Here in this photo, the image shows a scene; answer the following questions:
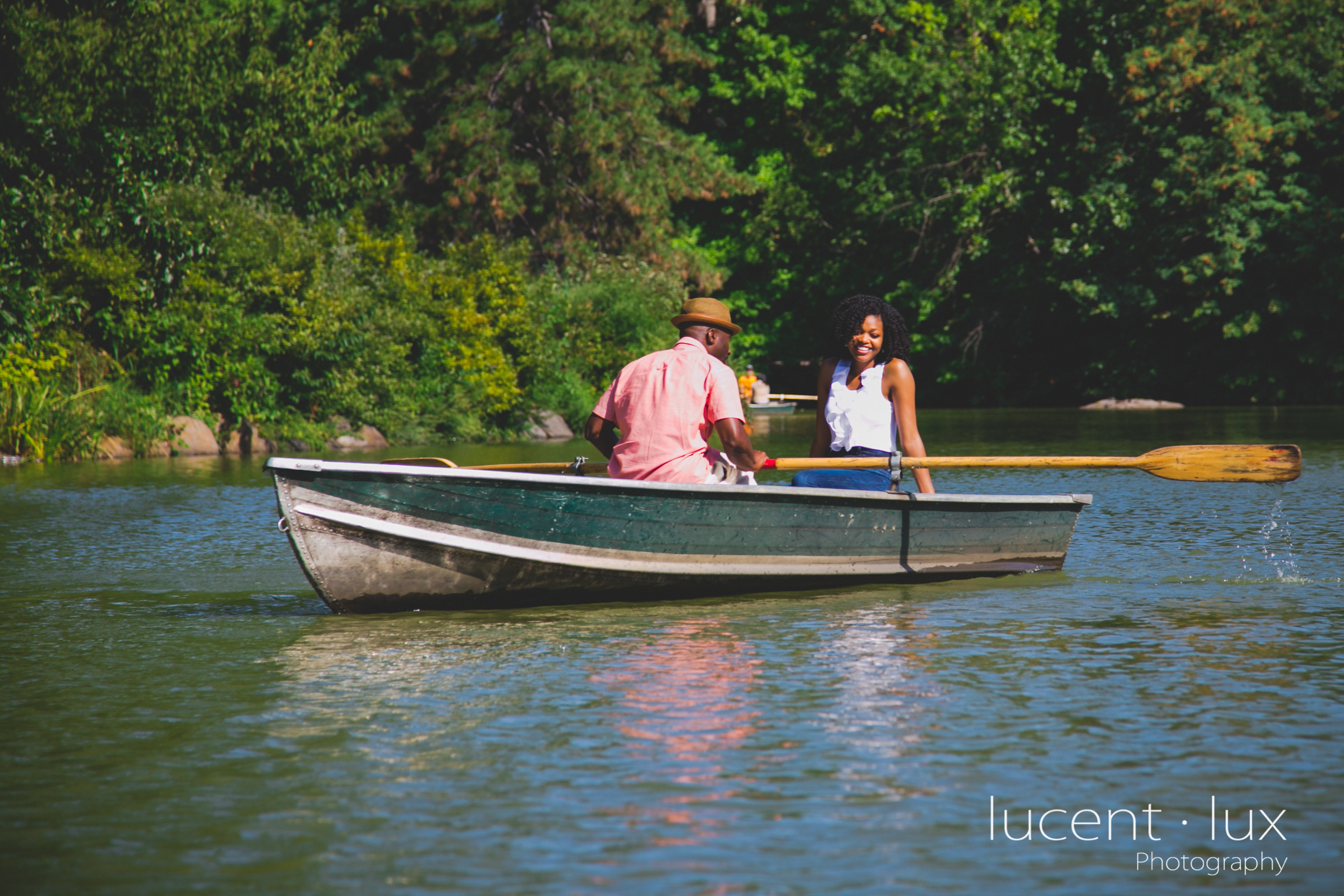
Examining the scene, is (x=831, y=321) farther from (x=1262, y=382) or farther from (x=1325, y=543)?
(x=1262, y=382)

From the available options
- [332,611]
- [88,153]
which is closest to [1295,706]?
[332,611]

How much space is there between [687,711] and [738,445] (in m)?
2.65

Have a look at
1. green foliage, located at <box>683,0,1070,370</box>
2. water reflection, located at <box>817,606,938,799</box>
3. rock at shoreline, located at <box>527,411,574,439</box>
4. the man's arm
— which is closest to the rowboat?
the man's arm

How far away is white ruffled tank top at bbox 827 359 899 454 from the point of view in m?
8.75

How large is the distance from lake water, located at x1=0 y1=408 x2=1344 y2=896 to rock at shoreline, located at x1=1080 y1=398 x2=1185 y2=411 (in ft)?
83.6

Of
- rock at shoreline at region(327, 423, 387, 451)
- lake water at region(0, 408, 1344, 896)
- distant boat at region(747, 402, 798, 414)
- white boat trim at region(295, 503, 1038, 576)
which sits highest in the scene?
distant boat at region(747, 402, 798, 414)

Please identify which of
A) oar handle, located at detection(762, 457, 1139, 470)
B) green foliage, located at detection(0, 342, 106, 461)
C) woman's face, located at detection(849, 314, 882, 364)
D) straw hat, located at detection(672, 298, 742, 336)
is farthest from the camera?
green foliage, located at detection(0, 342, 106, 461)

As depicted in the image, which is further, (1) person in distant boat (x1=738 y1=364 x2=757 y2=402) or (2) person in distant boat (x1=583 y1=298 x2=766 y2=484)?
(1) person in distant boat (x1=738 y1=364 x2=757 y2=402)

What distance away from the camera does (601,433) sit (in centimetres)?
841

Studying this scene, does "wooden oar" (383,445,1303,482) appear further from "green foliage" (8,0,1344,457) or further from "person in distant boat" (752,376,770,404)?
"person in distant boat" (752,376,770,404)

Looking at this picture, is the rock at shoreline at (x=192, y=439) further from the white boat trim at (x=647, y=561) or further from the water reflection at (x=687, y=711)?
the water reflection at (x=687, y=711)

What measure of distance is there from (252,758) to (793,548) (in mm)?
4066

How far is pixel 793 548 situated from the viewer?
27.7 feet

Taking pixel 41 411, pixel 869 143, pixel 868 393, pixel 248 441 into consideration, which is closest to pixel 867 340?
pixel 868 393
